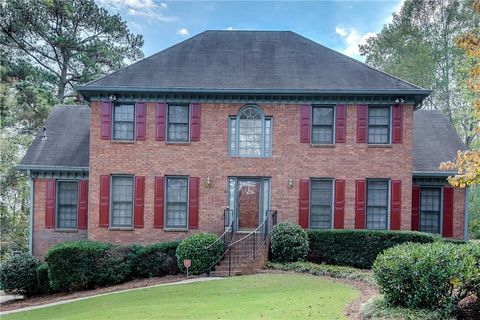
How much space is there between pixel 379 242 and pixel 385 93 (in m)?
4.92

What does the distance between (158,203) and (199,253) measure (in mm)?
3052

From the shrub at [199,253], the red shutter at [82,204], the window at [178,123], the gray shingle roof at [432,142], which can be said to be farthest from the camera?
the gray shingle roof at [432,142]

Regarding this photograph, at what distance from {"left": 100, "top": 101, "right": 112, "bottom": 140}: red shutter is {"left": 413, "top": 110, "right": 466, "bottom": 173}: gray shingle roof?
10.9 m

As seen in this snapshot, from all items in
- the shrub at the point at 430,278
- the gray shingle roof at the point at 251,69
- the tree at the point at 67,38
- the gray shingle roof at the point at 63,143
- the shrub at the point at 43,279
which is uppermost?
the tree at the point at 67,38

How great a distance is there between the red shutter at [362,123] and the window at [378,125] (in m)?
0.20

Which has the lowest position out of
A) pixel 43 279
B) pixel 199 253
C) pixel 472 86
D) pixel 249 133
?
pixel 43 279

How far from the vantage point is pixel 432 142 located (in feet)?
54.5

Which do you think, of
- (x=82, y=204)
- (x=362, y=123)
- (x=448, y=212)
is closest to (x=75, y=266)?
(x=82, y=204)

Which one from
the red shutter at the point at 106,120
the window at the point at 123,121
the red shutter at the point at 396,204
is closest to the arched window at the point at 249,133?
the window at the point at 123,121

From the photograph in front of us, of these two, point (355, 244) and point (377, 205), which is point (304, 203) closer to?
point (355, 244)

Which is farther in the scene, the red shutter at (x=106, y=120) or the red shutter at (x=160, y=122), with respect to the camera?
the red shutter at (x=160, y=122)

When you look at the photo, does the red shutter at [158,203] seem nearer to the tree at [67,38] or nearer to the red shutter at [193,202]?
the red shutter at [193,202]

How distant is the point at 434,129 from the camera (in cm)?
1742

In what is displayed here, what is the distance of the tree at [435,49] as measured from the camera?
87.2 ft
